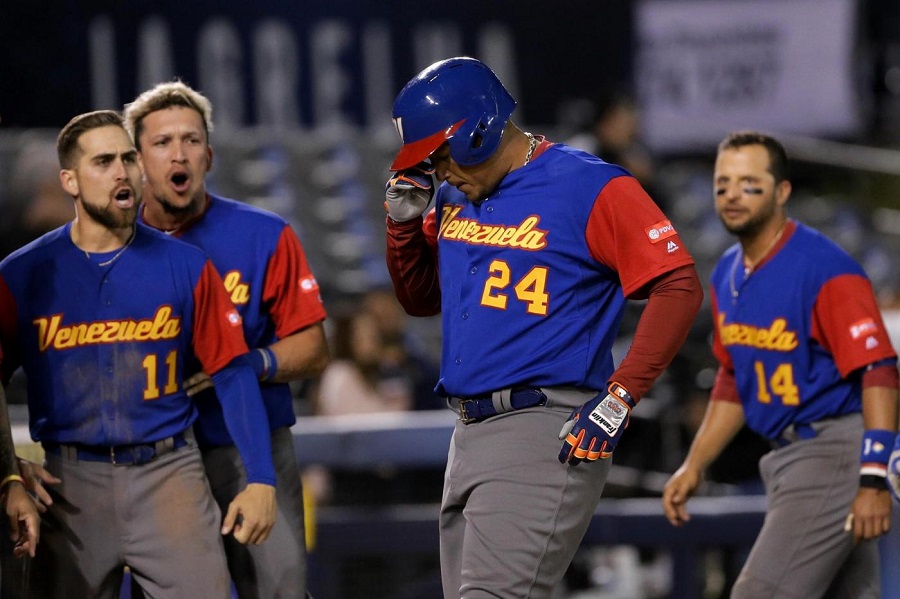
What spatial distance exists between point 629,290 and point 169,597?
1.58m

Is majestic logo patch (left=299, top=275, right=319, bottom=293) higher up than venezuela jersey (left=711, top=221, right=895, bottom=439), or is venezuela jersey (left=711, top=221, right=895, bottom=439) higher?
majestic logo patch (left=299, top=275, right=319, bottom=293)

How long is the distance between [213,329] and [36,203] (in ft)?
10.0

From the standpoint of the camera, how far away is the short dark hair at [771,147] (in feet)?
16.7

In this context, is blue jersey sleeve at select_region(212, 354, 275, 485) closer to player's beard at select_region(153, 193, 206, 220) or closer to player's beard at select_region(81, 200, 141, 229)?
player's beard at select_region(81, 200, 141, 229)

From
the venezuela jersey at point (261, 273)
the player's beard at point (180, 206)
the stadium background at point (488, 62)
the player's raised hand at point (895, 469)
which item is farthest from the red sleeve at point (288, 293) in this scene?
the stadium background at point (488, 62)

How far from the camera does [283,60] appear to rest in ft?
42.7

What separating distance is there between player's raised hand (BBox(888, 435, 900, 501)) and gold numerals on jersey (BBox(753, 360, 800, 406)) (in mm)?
447

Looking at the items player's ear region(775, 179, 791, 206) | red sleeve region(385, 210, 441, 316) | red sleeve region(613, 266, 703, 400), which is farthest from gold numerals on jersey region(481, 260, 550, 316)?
player's ear region(775, 179, 791, 206)

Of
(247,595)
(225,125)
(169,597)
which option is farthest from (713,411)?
(225,125)

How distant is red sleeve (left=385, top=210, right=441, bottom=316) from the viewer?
4305mm

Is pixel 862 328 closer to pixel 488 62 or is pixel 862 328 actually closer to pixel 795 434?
pixel 795 434

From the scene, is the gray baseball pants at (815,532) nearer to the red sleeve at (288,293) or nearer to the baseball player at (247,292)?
the baseball player at (247,292)

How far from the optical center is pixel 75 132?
13.8 feet

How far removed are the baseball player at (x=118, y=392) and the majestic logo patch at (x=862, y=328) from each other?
6.55 feet
